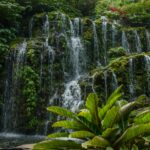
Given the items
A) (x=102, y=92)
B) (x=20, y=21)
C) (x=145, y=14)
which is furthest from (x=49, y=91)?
(x=145, y=14)

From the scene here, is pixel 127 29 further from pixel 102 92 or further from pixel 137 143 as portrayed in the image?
pixel 137 143

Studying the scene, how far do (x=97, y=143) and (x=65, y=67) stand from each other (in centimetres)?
1260

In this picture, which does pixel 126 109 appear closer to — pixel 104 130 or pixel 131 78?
pixel 104 130

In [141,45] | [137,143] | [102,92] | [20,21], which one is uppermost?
[20,21]

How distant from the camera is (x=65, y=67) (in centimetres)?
1805

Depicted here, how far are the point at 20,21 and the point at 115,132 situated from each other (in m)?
16.8

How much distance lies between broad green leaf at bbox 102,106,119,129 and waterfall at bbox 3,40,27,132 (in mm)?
10805

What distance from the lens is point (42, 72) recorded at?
17.3 metres

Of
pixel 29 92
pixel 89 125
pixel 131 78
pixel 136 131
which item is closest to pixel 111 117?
pixel 89 125

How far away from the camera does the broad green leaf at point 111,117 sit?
5.68m

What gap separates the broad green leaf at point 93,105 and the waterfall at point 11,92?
35.4 feet

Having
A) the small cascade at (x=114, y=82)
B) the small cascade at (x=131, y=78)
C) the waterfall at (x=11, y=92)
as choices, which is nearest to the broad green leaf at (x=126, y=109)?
the small cascade at (x=131, y=78)

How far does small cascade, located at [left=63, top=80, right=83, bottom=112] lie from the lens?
1551 cm

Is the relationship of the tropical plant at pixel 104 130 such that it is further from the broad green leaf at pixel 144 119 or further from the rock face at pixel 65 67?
the rock face at pixel 65 67
